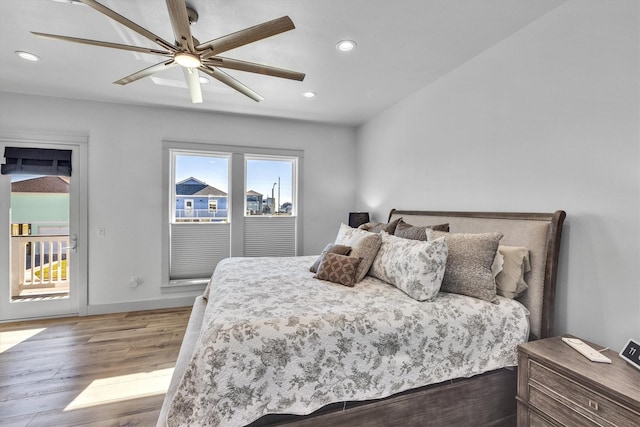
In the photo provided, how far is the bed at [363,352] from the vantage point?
1259 mm

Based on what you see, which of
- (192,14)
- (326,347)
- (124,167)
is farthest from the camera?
(124,167)

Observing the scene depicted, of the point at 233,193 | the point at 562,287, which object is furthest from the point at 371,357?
the point at 233,193

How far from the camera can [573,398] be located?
4.21 ft

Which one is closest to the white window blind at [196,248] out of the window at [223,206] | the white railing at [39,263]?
the window at [223,206]

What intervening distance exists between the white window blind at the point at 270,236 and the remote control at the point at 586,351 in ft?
10.9

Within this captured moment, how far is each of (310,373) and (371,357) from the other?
34cm

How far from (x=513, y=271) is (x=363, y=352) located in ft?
3.83

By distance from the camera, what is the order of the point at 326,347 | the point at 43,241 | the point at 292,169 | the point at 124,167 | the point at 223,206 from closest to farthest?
1. the point at 326,347
2. the point at 43,241
3. the point at 124,167
4. the point at 223,206
5. the point at 292,169

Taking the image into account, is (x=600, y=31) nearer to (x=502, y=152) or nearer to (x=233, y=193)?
(x=502, y=152)

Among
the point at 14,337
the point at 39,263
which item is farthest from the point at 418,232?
the point at 39,263

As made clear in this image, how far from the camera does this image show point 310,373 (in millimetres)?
1352

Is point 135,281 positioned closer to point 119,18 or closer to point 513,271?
point 119,18

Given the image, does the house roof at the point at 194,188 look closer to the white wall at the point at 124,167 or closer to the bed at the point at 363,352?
the white wall at the point at 124,167

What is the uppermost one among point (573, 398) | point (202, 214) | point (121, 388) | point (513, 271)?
point (202, 214)
